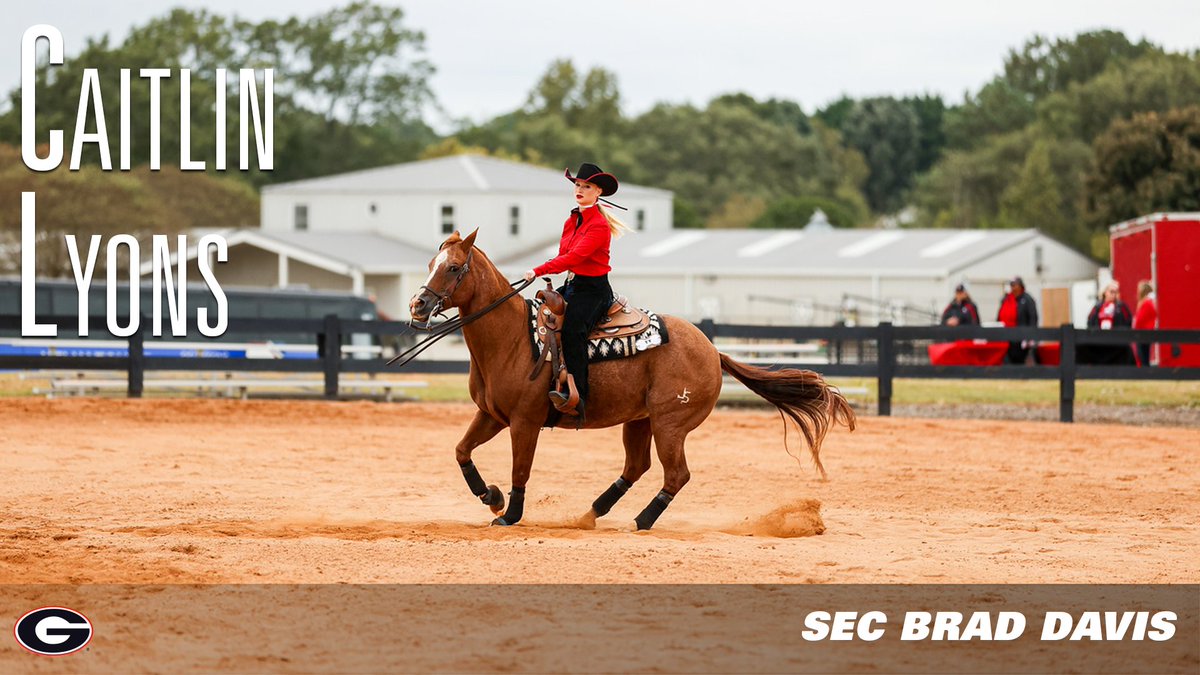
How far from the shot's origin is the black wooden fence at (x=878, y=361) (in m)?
19.8

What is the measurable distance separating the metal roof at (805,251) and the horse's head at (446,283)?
4162 cm

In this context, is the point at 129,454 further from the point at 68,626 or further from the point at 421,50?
the point at 421,50

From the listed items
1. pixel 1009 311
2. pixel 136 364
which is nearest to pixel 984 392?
pixel 1009 311

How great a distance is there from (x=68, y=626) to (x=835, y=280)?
152ft

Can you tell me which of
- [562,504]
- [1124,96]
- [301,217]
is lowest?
[562,504]

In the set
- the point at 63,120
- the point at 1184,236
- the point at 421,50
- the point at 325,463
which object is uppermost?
the point at 421,50

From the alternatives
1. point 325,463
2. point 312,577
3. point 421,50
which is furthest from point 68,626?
point 421,50

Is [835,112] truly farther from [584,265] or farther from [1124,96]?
[584,265]

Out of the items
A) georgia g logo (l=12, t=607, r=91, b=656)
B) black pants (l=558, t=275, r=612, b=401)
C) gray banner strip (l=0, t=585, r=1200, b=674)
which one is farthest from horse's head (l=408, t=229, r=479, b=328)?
georgia g logo (l=12, t=607, r=91, b=656)

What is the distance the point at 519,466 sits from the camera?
32.1ft

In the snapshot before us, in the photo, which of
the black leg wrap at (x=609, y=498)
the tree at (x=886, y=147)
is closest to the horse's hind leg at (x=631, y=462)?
the black leg wrap at (x=609, y=498)

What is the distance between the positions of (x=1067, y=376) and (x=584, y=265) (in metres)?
11.8

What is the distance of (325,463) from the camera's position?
13977 mm

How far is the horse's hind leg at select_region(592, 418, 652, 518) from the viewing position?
1007 cm
